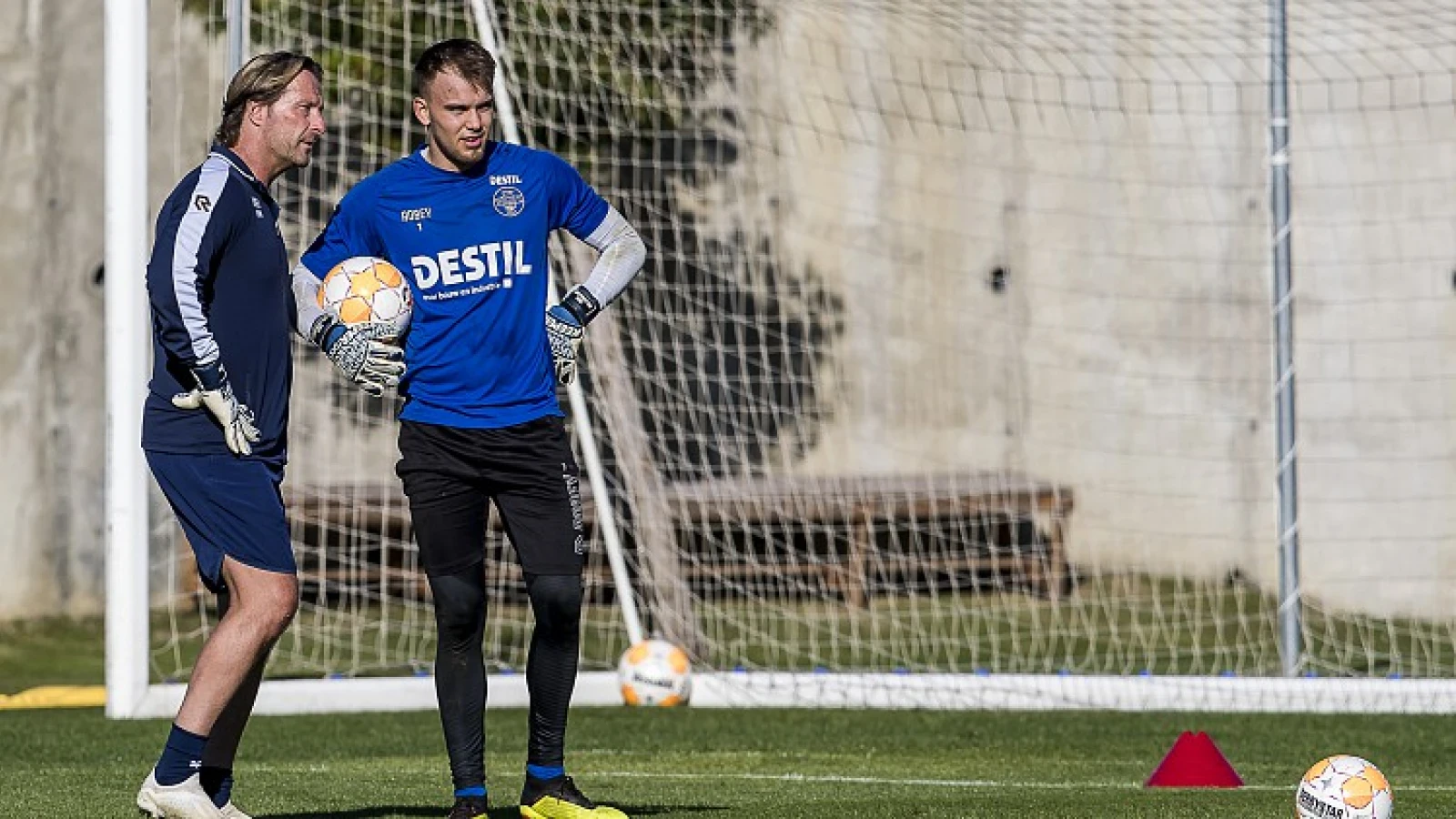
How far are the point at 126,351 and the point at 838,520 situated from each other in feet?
18.6

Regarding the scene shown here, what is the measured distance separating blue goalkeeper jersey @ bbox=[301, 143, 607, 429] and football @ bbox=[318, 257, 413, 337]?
0.34ft

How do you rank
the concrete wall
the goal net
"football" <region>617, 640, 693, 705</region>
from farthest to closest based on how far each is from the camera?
1. the concrete wall
2. the goal net
3. "football" <region>617, 640, 693, 705</region>

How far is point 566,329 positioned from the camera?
21.7 feet

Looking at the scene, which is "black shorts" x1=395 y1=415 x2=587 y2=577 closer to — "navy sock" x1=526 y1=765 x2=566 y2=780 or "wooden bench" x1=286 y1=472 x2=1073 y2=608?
"navy sock" x1=526 y1=765 x2=566 y2=780

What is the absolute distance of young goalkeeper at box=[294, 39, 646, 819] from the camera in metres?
6.51

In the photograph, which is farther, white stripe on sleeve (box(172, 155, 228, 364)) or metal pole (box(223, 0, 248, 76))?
metal pole (box(223, 0, 248, 76))

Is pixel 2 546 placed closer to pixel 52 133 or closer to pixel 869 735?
pixel 52 133

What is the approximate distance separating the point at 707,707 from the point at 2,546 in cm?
596

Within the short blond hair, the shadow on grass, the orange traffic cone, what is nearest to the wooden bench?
the orange traffic cone

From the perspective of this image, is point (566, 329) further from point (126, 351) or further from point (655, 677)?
point (655, 677)

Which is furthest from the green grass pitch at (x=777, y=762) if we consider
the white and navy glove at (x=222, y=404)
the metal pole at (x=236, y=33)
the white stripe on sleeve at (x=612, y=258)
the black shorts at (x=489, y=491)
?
the metal pole at (x=236, y=33)

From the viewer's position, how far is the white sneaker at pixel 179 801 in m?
6.33

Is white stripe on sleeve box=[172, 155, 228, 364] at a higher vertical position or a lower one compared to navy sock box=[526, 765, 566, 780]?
higher

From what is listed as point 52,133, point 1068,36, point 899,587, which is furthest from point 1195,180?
point 52,133
